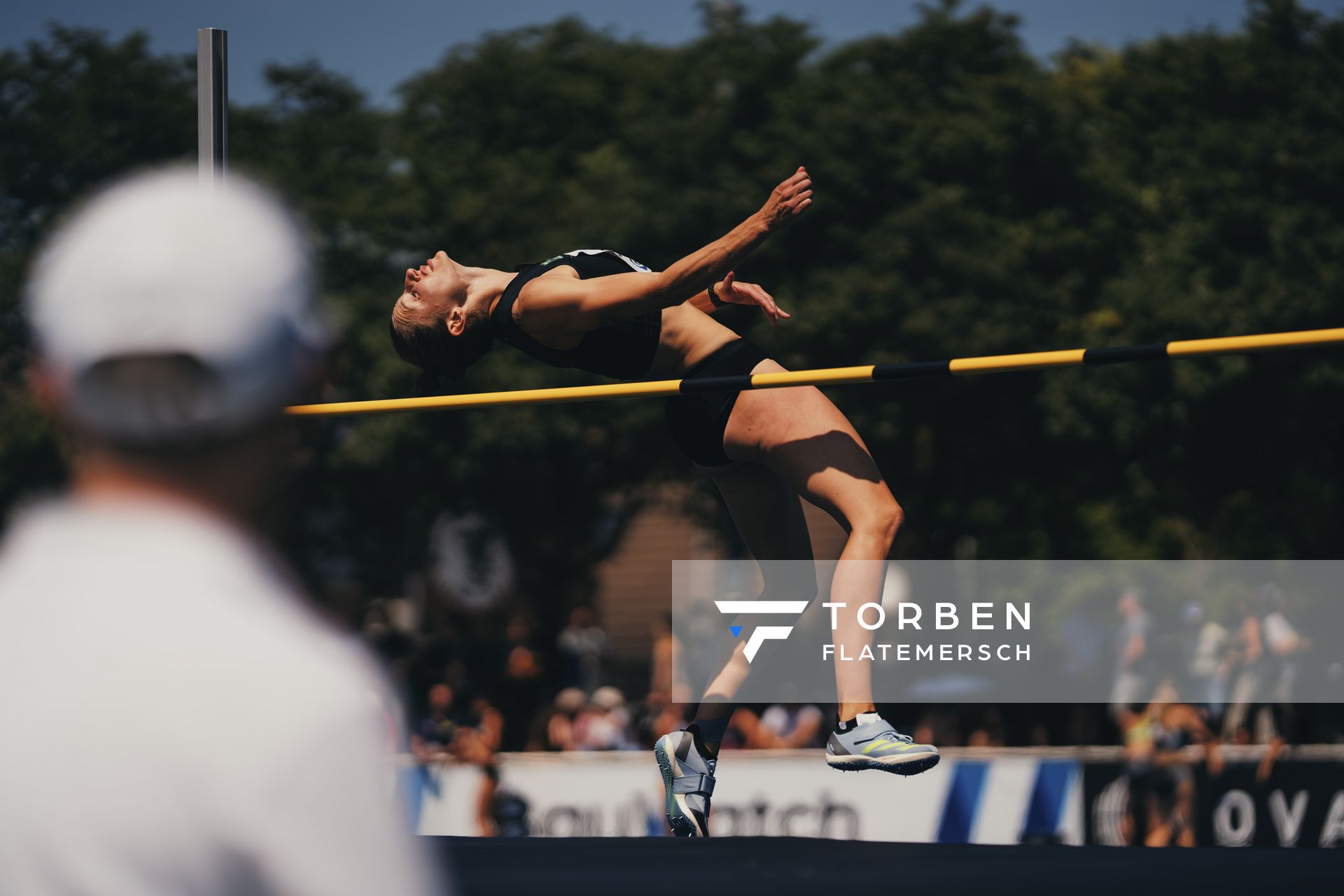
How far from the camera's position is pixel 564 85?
62.7 feet

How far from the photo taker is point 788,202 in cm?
455

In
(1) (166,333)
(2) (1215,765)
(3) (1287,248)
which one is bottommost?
(2) (1215,765)

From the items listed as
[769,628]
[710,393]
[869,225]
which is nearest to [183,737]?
[710,393]

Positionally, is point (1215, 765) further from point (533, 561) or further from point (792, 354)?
point (533, 561)

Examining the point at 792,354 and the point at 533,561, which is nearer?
the point at 792,354

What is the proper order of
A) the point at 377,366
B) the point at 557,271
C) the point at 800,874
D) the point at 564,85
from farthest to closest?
the point at 564,85 → the point at 377,366 → the point at 557,271 → the point at 800,874

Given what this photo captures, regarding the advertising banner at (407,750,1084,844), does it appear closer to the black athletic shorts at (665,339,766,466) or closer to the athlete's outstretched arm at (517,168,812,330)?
the black athletic shorts at (665,339,766,466)

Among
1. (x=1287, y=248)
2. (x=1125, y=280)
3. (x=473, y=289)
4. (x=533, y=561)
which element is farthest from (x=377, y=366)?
(x=473, y=289)

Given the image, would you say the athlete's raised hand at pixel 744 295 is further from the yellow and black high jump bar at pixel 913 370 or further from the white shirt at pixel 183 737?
the white shirt at pixel 183 737

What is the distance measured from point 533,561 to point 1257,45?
9.07 m

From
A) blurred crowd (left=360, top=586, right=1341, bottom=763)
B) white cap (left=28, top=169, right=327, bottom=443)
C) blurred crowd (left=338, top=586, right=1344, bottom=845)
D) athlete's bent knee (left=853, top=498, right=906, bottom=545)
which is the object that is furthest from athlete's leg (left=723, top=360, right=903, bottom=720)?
blurred crowd (left=360, top=586, right=1341, bottom=763)

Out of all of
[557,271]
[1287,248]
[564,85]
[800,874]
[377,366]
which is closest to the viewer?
[800,874]

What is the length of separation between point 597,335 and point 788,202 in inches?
32.0

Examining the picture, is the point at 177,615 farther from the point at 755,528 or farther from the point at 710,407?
the point at 755,528
